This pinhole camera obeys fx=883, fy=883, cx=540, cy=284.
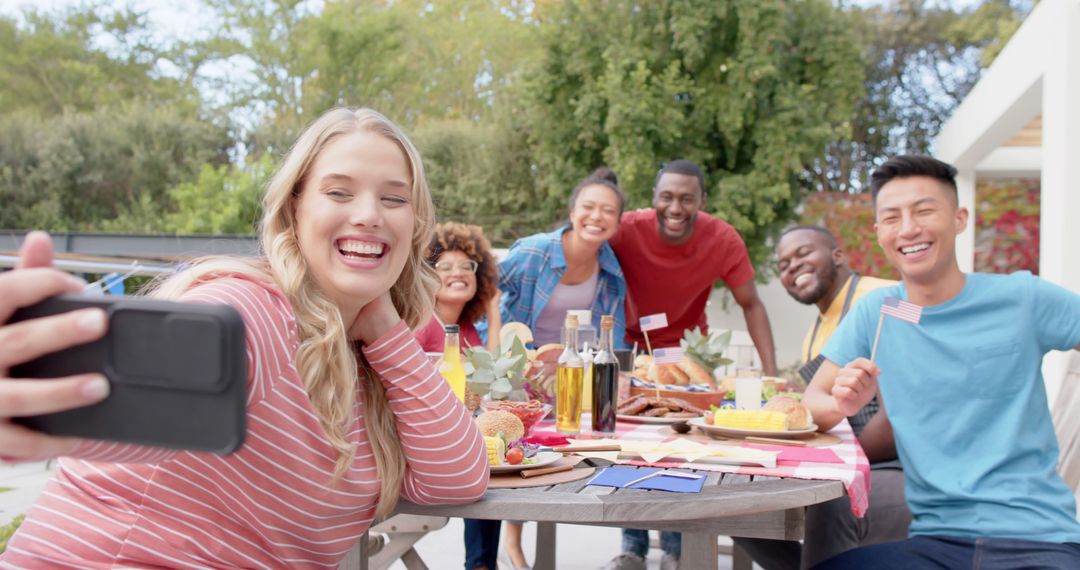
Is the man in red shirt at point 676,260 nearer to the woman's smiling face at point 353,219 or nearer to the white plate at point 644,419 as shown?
the white plate at point 644,419

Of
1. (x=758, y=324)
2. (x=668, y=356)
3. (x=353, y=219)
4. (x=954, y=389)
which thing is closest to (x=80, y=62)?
(x=758, y=324)

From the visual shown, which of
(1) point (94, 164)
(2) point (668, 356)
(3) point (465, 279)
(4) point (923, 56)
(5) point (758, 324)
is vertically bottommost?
(2) point (668, 356)

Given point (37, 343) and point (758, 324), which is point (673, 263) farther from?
point (37, 343)

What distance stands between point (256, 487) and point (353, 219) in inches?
18.4

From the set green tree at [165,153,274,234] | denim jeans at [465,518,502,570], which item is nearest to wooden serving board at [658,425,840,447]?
denim jeans at [465,518,502,570]

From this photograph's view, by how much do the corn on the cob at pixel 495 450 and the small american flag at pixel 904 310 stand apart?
109 centimetres

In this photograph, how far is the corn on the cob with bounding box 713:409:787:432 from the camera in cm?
229

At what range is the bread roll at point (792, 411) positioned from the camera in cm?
233

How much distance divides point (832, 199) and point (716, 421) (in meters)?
10.2

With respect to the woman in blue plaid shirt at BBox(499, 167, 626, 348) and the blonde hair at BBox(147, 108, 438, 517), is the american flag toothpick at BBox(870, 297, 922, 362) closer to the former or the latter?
the blonde hair at BBox(147, 108, 438, 517)

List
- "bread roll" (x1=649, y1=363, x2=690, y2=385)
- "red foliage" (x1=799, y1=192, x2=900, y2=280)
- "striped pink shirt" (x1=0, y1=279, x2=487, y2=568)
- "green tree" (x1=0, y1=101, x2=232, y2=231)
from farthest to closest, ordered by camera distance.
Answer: "green tree" (x1=0, y1=101, x2=232, y2=231)
"red foliage" (x1=799, y1=192, x2=900, y2=280)
"bread roll" (x1=649, y1=363, x2=690, y2=385)
"striped pink shirt" (x1=0, y1=279, x2=487, y2=568)

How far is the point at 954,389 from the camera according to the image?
2.29 metres

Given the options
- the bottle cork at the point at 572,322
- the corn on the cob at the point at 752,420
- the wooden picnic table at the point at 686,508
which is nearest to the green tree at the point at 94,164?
the bottle cork at the point at 572,322

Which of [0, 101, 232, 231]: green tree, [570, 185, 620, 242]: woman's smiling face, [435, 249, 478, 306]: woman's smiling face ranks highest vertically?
[0, 101, 232, 231]: green tree
